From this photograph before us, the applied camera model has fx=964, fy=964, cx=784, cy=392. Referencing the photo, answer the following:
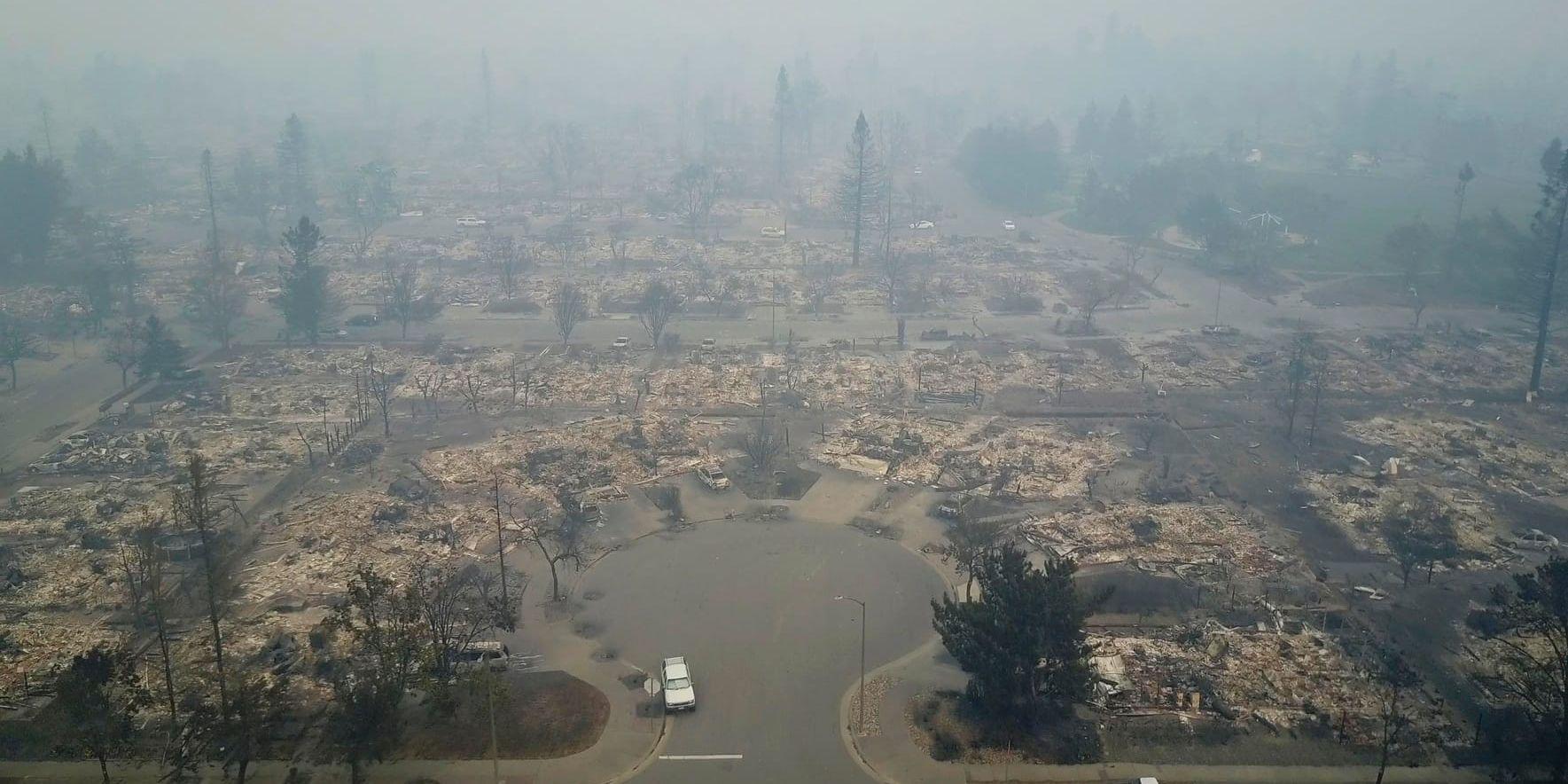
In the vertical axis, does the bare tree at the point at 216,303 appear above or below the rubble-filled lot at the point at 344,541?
above

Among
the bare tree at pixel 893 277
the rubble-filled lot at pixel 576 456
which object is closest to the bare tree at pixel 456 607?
the rubble-filled lot at pixel 576 456

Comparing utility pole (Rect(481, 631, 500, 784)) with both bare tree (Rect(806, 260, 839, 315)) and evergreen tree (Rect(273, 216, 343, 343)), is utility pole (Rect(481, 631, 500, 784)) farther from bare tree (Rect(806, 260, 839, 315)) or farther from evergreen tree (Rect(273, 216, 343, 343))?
bare tree (Rect(806, 260, 839, 315))

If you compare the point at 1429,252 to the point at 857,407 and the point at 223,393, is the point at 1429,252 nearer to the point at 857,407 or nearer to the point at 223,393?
the point at 857,407

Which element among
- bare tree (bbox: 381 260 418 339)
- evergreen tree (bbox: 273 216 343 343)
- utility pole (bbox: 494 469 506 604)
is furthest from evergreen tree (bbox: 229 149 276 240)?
utility pole (bbox: 494 469 506 604)

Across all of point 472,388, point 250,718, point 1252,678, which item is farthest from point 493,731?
point 472,388

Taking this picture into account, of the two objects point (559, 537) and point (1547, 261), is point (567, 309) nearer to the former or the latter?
point (559, 537)

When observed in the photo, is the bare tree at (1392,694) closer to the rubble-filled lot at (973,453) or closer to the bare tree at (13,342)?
the rubble-filled lot at (973,453)
